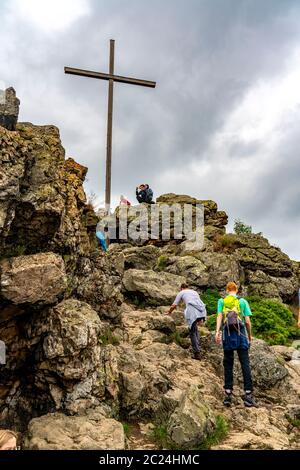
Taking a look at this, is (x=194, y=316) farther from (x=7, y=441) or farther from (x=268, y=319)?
(x=7, y=441)

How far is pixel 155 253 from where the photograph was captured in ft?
72.3

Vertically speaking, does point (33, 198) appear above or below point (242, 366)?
above

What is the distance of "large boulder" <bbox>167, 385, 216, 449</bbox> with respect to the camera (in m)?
8.20

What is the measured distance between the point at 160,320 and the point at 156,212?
1297cm

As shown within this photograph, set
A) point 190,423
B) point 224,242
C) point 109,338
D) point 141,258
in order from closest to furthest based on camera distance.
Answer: point 190,423
point 109,338
point 141,258
point 224,242

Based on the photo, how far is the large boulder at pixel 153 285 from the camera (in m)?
17.8

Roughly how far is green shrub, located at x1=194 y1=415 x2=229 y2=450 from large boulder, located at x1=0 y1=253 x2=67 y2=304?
4.60 meters

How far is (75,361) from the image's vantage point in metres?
9.14

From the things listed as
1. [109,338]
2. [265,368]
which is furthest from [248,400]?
[109,338]

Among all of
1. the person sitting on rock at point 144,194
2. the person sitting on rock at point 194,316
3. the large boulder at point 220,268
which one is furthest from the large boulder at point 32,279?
the person sitting on rock at point 144,194

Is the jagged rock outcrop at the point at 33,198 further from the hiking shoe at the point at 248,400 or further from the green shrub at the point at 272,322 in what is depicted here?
the green shrub at the point at 272,322

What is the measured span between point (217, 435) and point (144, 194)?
67.2 feet

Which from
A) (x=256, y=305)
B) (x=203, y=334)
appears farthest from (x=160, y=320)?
(x=256, y=305)

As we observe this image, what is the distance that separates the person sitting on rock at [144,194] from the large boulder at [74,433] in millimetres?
20320
